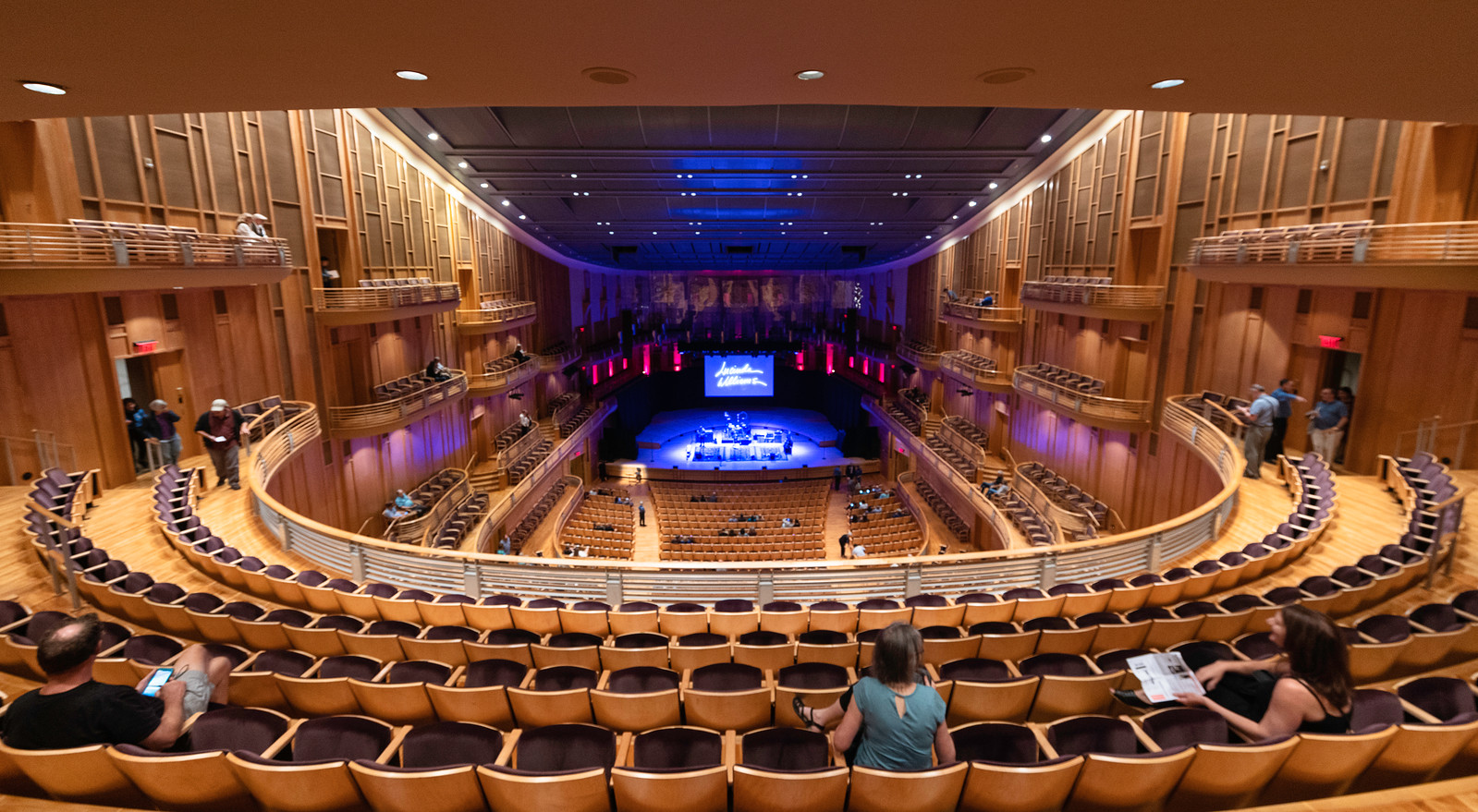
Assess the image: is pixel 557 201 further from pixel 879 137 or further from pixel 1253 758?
pixel 1253 758

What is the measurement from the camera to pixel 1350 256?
10492mm

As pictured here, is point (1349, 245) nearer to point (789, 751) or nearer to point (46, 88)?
point (789, 751)

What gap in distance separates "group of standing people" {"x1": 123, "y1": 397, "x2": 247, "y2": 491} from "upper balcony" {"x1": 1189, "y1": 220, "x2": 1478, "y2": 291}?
17239mm

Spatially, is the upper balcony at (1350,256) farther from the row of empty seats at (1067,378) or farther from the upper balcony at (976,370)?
the upper balcony at (976,370)

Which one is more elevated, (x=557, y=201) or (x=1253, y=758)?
(x=557, y=201)

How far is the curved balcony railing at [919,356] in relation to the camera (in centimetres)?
2804

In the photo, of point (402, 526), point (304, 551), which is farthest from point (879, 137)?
point (402, 526)

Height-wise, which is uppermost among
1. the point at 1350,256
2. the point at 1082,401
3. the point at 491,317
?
the point at 1350,256

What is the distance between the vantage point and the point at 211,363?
13.5m

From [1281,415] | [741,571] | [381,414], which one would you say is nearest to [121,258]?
[381,414]

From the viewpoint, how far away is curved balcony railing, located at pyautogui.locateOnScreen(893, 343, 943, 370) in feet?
92.0

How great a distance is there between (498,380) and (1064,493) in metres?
17.9

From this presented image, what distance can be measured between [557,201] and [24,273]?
48.7 feet

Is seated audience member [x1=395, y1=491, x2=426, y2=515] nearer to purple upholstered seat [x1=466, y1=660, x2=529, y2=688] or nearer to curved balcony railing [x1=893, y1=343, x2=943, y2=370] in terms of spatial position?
purple upholstered seat [x1=466, y1=660, x2=529, y2=688]
